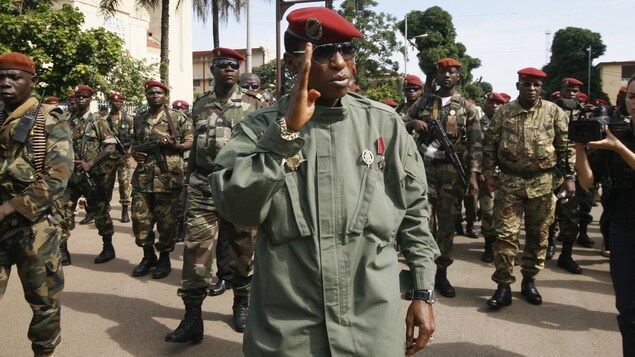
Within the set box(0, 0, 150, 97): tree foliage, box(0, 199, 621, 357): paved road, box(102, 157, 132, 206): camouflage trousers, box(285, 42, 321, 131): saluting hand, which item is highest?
box(0, 0, 150, 97): tree foliage

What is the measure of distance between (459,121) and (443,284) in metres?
1.75

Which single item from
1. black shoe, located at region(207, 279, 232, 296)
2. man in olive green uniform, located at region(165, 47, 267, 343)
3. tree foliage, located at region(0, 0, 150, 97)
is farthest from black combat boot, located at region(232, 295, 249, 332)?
tree foliage, located at region(0, 0, 150, 97)

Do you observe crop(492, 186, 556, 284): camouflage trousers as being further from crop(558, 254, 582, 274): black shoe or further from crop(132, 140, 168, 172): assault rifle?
crop(132, 140, 168, 172): assault rifle

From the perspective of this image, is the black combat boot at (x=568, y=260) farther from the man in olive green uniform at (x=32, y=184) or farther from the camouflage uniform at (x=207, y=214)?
the man in olive green uniform at (x=32, y=184)

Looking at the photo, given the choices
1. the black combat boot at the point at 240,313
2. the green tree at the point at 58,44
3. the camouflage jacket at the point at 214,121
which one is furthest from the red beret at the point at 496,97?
the green tree at the point at 58,44

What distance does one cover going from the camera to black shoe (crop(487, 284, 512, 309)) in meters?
5.14

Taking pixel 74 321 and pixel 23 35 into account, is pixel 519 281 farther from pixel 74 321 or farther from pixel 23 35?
pixel 23 35

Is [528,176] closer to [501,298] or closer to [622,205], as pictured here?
[501,298]

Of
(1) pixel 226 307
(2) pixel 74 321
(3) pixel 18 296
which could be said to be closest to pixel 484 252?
(1) pixel 226 307

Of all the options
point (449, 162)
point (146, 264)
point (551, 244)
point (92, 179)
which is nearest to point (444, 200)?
point (449, 162)

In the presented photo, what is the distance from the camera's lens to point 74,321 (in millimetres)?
4883

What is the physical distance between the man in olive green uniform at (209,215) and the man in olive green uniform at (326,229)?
8.21ft

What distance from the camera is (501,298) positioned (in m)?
5.16

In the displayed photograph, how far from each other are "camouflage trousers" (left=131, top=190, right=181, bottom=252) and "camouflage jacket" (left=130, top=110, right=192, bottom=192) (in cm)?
10
